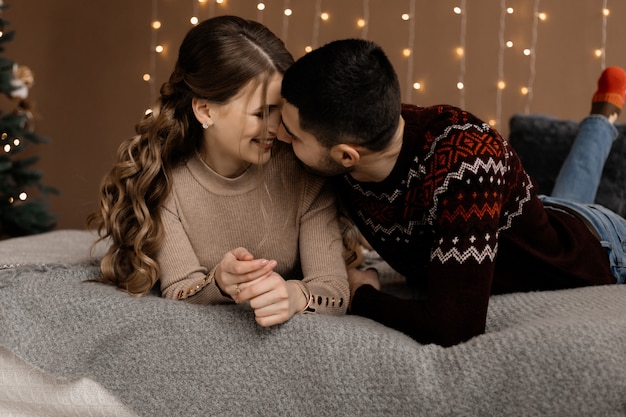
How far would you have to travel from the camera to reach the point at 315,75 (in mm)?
1074

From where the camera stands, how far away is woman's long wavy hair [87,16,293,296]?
4.08 ft

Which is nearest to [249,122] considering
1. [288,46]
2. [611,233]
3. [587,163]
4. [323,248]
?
[323,248]

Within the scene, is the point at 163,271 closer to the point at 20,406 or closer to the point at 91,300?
the point at 91,300

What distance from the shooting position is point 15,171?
2.64 m

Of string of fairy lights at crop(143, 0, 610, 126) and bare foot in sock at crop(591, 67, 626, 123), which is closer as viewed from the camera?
bare foot in sock at crop(591, 67, 626, 123)

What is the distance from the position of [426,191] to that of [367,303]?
0.25 meters

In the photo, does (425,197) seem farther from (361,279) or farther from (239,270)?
(239,270)

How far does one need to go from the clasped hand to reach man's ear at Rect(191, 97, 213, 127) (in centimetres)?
35

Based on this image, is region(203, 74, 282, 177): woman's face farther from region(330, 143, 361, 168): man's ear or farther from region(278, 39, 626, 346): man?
region(330, 143, 361, 168): man's ear

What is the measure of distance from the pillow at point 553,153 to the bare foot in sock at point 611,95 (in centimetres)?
10

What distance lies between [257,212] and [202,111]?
25cm

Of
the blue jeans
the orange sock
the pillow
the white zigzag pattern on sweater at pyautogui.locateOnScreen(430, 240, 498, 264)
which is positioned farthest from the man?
the orange sock

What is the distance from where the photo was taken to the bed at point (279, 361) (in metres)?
0.92

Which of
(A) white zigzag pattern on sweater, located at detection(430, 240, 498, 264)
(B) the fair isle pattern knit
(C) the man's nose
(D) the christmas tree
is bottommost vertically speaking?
(D) the christmas tree
